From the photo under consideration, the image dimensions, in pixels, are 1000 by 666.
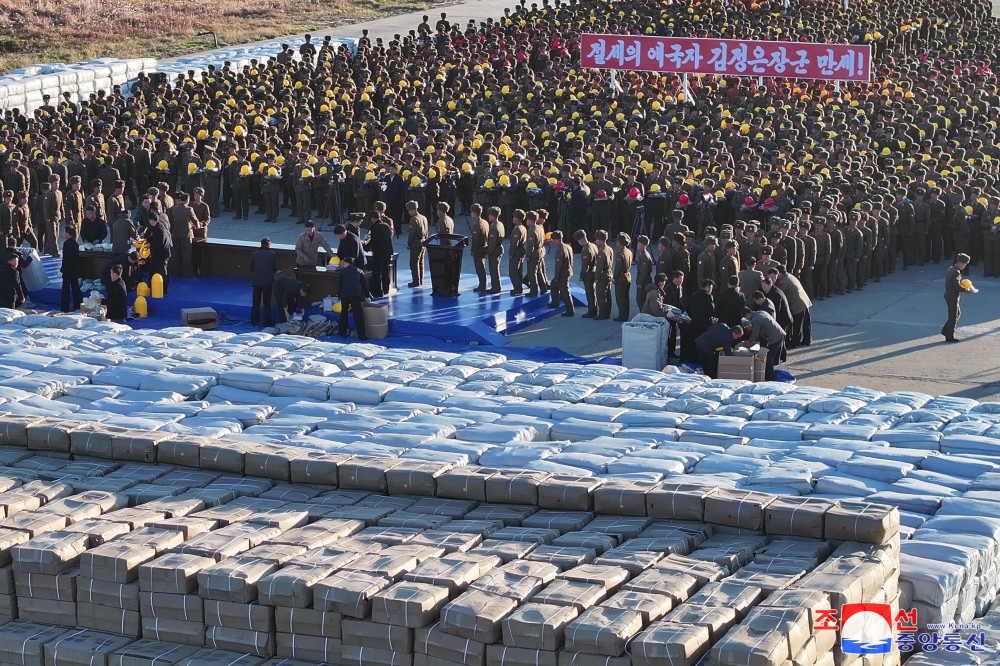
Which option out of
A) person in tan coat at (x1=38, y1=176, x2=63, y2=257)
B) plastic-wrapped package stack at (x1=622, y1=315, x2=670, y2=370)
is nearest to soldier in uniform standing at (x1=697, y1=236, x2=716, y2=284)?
plastic-wrapped package stack at (x1=622, y1=315, x2=670, y2=370)

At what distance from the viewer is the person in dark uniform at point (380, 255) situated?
21.7 m

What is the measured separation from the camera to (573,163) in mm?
26781

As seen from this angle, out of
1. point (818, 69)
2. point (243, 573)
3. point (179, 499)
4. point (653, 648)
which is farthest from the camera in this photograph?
point (818, 69)

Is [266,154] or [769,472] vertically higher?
[266,154]

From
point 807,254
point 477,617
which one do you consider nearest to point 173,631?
point 477,617

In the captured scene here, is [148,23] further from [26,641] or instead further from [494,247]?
[26,641]

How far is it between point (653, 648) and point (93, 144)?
2323cm

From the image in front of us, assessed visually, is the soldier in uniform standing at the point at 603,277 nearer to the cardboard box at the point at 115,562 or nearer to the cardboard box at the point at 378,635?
the cardboard box at the point at 115,562

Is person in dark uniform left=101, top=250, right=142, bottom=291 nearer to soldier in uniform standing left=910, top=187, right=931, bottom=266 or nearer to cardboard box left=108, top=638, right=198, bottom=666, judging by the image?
soldier in uniform standing left=910, top=187, right=931, bottom=266

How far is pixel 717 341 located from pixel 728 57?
50.5ft

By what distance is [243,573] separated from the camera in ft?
31.7

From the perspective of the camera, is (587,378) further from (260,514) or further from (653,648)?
(653,648)

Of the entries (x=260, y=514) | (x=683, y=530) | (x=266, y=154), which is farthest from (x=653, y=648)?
(x=266, y=154)

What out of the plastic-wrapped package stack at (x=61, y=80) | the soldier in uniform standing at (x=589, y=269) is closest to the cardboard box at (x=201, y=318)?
the soldier in uniform standing at (x=589, y=269)
